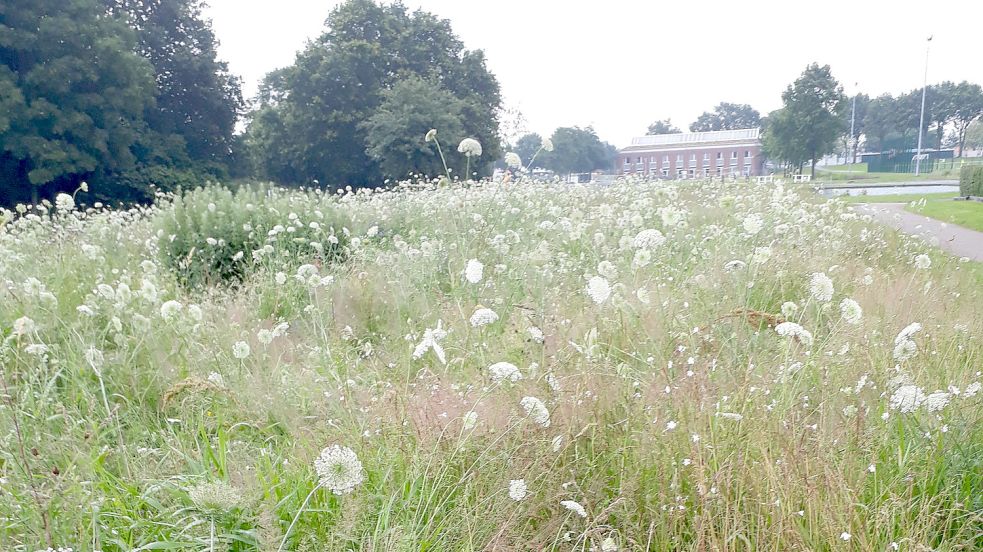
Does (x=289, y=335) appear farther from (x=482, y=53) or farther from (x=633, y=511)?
(x=482, y=53)

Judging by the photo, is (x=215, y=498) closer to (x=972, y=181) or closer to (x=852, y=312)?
(x=852, y=312)

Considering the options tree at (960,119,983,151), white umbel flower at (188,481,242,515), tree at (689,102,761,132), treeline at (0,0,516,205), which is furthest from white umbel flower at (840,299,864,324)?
tree at (689,102,761,132)

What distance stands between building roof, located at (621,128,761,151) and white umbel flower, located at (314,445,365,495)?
81.9 meters

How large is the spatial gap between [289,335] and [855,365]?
305 centimetres

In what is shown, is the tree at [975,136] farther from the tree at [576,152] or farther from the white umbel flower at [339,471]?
the white umbel flower at [339,471]

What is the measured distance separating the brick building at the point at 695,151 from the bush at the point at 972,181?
55.8 meters

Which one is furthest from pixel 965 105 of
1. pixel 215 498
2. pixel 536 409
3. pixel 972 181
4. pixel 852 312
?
pixel 215 498

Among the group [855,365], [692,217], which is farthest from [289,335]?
[692,217]

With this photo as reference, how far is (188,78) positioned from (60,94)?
9143 mm

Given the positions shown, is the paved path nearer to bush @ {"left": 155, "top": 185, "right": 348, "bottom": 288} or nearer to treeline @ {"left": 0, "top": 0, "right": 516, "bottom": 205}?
→ bush @ {"left": 155, "top": 185, "right": 348, "bottom": 288}

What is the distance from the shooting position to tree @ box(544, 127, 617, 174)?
3376 inches

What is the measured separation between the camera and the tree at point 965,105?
219 feet

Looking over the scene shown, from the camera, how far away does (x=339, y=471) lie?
5.13ft

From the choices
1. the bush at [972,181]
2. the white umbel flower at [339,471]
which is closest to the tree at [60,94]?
the white umbel flower at [339,471]
